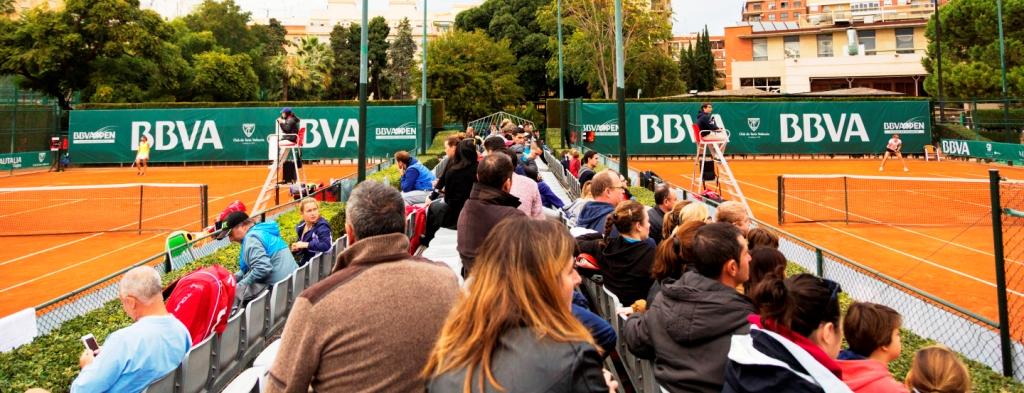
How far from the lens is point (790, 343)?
265 cm

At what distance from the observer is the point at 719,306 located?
3230 mm

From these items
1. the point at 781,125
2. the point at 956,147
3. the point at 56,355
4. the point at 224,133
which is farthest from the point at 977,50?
the point at 56,355

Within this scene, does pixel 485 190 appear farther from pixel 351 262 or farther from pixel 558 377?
pixel 558 377

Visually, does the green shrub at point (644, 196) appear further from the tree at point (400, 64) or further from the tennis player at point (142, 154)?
the tree at point (400, 64)

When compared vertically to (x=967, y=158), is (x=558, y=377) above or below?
below

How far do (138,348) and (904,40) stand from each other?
73.9m

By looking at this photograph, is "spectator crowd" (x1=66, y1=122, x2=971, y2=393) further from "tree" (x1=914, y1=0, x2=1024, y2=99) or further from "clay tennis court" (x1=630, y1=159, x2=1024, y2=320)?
"tree" (x1=914, y1=0, x2=1024, y2=99)

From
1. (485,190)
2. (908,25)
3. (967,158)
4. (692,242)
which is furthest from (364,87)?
(908,25)

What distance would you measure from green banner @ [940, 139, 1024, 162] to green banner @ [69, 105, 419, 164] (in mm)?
23353

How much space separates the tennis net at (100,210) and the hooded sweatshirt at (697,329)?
12287mm

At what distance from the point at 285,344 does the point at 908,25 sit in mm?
73792

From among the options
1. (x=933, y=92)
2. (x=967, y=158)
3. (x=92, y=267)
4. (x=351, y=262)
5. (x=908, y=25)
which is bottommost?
(x=92, y=267)

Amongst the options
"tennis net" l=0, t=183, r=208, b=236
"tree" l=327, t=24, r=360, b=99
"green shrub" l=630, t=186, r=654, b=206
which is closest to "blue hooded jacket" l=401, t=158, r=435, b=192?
"green shrub" l=630, t=186, r=654, b=206

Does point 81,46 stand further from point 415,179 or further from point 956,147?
point 956,147
